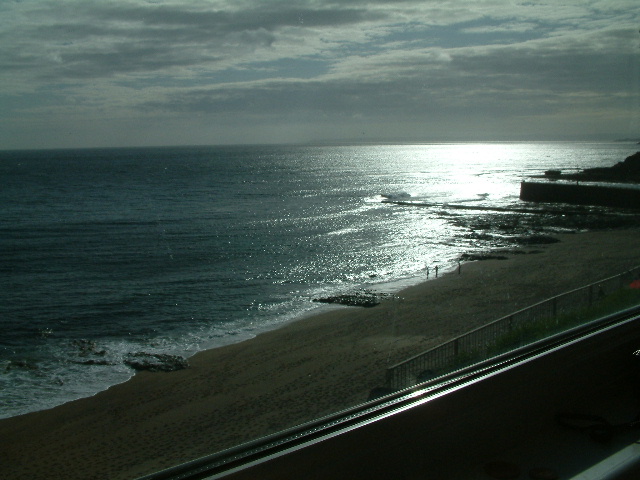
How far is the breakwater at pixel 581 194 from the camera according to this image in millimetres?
37722

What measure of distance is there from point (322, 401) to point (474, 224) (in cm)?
3140

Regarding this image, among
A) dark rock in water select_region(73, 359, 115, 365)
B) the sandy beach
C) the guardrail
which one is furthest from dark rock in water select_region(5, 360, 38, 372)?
the guardrail

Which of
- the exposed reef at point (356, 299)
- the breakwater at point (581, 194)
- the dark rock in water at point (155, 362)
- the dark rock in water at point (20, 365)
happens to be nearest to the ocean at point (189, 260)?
the dark rock in water at point (20, 365)

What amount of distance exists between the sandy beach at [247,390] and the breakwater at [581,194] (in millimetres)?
20954

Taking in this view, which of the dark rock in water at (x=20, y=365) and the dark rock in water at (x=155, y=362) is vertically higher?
the dark rock in water at (x=155, y=362)

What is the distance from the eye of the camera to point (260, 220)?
41906mm

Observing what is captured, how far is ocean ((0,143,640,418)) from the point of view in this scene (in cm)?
1478

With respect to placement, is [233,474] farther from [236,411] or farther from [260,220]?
[260,220]

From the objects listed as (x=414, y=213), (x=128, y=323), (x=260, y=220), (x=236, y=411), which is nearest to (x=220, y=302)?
(x=128, y=323)

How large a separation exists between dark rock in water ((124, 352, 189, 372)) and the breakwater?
3339 cm

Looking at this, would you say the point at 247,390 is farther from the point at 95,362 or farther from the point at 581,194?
the point at 581,194

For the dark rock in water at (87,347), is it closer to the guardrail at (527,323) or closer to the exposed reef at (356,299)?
the exposed reef at (356,299)

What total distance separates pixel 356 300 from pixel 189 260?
10.2 meters

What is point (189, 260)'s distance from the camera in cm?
2664
